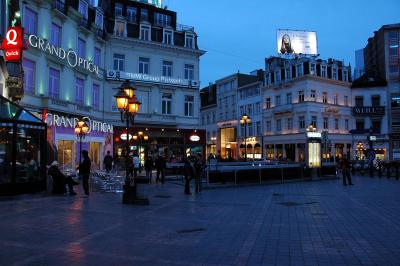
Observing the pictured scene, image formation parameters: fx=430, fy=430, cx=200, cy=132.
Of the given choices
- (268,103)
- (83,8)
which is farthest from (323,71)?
(83,8)

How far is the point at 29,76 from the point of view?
25.0 metres

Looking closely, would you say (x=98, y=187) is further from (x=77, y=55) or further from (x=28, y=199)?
(x=77, y=55)

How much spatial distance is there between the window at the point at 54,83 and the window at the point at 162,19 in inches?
553

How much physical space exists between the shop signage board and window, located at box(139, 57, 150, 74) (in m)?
19.8

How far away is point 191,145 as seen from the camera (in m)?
40.4

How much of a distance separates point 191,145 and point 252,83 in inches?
921

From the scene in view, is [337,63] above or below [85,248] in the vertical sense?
above

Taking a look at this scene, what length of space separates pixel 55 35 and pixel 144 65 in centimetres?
1075

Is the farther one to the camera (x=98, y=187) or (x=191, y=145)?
(x=191, y=145)

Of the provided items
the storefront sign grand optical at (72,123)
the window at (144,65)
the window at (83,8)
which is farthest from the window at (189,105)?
the window at (83,8)

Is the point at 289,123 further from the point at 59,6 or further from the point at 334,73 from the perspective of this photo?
the point at 59,6

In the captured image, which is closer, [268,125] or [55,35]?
[55,35]

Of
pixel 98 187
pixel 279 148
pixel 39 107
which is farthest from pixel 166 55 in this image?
pixel 279 148

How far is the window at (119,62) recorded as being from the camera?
36094 mm
